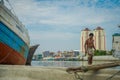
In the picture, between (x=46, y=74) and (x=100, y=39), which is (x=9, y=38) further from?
(x=100, y=39)

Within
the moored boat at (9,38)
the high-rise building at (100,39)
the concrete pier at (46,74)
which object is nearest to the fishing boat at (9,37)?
the moored boat at (9,38)

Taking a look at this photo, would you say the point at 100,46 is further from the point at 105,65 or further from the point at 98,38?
the point at 105,65

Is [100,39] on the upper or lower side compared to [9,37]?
upper

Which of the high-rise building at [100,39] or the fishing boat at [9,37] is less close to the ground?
the high-rise building at [100,39]

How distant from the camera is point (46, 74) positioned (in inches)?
300

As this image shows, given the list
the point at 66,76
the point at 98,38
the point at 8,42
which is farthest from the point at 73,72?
the point at 98,38

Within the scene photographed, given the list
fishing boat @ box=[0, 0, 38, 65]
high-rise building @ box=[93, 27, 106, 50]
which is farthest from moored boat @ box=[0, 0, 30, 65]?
high-rise building @ box=[93, 27, 106, 50]

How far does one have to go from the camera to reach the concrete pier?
24.0 feet

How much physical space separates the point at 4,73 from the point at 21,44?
6128 mm

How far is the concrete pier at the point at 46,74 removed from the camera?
7.30m

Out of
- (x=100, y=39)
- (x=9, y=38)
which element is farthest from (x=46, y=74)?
(x=100, y=39)

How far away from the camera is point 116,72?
7215 mm

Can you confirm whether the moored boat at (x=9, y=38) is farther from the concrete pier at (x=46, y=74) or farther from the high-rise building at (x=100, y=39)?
the high-rise building at (x=100, y=39)

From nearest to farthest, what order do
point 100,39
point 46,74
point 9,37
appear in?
1. point 46,74
2. point 9,37
3. point 100,39
